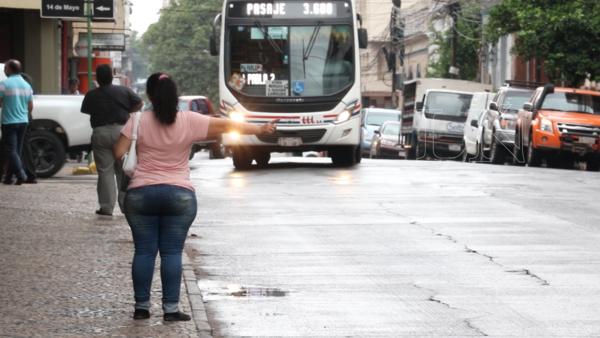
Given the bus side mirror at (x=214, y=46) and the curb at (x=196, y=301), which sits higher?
the bus side mirror at (x=214, y=46)

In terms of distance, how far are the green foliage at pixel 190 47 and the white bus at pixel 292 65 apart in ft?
218

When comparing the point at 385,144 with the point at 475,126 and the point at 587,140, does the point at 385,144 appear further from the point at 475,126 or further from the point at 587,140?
the point at 587,140

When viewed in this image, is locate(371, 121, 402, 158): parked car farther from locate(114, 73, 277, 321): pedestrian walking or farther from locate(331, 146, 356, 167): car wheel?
locate(114, 73, 277, 321): pedestrian walking

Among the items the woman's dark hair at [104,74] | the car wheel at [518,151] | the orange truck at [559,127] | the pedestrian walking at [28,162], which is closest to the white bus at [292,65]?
the pedestrian walking at [28,162]

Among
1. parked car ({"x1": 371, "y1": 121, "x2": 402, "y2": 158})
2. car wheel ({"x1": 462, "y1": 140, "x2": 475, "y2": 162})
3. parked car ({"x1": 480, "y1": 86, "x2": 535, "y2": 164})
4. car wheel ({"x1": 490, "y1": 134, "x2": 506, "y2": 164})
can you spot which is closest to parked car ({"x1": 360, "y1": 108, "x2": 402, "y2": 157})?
parked car ({"x1": 371, "y1": 121, "x2": 402, "y2": 158})

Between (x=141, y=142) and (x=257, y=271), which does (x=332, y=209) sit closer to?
(x=257, y=271)

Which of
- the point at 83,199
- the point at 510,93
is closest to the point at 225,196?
the point at 83,199

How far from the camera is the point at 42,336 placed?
631cm

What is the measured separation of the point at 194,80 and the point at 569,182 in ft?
241

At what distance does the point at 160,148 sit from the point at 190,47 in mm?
82823

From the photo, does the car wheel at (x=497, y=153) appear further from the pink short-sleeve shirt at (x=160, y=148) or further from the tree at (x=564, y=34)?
the pink short-sleeve shirt at (x=160, y=148)

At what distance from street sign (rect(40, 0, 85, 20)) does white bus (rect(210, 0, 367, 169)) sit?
2.70 meters

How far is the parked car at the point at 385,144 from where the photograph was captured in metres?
39.0

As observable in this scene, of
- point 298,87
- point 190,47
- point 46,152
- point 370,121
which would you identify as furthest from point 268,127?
point 190,47
